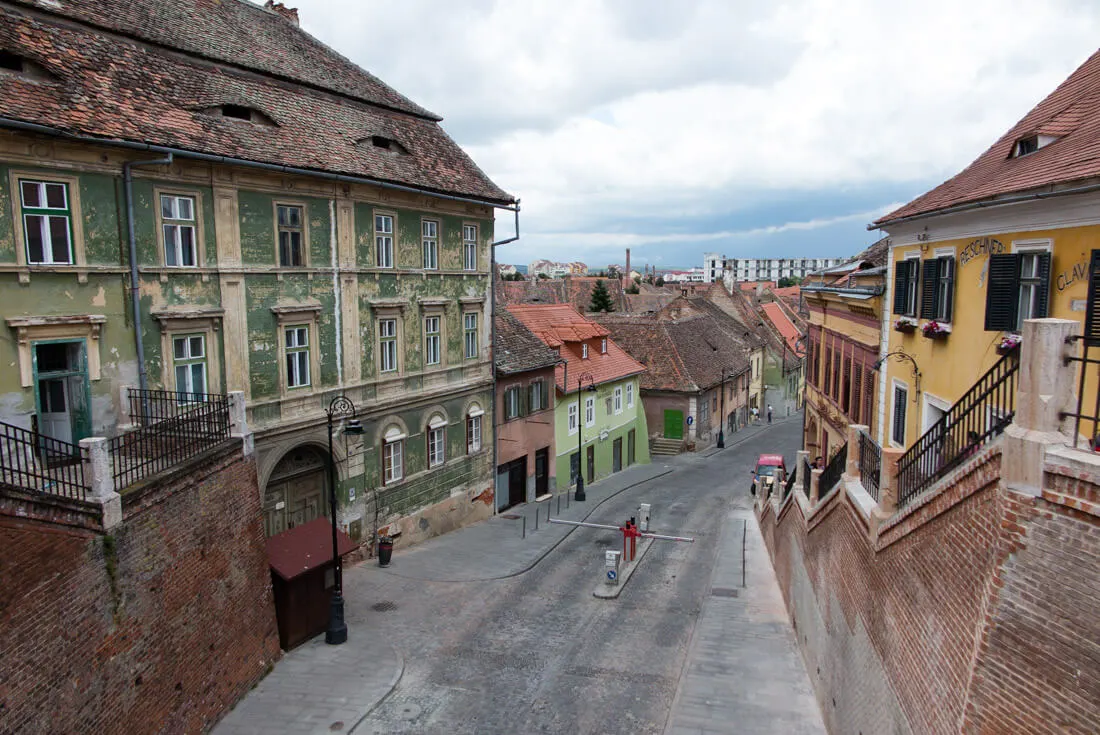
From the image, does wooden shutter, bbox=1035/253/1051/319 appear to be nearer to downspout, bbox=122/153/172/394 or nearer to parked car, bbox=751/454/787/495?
downspout, bbox=122/153/172/394

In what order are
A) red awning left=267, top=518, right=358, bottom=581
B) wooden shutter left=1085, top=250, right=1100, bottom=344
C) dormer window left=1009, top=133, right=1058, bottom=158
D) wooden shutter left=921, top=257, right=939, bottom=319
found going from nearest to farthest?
1. wooden shutter left=1085, top=250, right=1100, bottom=344
2. dormer window left=1009, top=133, right=1058, bottom=158
3. wooden shutter left=921, top=257, right=939, bottom=319
4. red awning left=267, top=518, right=358, bottom=581

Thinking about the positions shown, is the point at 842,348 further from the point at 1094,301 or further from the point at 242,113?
the point at 242,113

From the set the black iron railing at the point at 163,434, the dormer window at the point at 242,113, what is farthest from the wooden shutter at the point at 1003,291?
the dormer window at the point at 242,113

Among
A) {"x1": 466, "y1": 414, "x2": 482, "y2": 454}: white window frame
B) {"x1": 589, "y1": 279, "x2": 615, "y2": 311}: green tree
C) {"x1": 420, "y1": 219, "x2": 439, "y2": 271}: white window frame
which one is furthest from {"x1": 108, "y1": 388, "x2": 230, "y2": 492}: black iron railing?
{"x1": 589, "y1": 279, "x2": 615, "y2": 311}: green tree

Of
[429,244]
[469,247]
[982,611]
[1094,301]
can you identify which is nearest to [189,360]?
[429,244]

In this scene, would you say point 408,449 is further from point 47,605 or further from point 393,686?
point 47,605

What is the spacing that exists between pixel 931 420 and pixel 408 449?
15.0 m

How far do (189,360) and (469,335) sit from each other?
10.9 metres

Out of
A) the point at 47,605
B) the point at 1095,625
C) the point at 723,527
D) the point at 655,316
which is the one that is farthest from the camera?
the point at 655,316

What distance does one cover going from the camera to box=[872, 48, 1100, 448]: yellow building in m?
10.2

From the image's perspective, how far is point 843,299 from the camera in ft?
72.0

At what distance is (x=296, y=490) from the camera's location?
19.5 metres

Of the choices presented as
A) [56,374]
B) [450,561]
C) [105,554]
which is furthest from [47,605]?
[450,561]

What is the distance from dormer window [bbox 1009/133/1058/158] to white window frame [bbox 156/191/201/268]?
1710 centimetres
